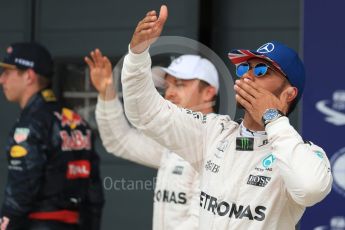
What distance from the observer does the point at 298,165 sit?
8.45ft

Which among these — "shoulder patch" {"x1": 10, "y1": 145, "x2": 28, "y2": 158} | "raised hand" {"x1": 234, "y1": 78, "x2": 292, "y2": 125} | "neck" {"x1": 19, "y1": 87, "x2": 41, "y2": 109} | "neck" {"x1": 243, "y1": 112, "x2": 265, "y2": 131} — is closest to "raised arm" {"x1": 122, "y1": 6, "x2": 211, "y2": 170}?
"neck" {"x1": 243, "y1": 112, "x2": 265, "y2": 131}

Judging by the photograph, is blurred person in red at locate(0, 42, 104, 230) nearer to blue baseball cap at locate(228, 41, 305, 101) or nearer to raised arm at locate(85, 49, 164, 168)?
raised arm at locate(85, 49, 164, 168)

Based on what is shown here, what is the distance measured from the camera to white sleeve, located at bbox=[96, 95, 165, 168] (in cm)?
424

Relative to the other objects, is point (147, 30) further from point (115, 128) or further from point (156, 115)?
point (115, 128)

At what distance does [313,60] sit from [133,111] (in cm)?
181

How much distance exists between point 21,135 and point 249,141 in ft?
5.77

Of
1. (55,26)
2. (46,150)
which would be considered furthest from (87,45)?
(46,150)

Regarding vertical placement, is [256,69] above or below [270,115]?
above

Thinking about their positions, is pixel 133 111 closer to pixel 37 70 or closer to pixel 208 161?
pixel 208 161

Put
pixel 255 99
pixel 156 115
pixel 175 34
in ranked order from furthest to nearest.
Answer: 1. pixel 175 34
2. pixel 156 115
3. pixel 255 99

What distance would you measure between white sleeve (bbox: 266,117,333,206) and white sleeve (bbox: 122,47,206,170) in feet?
1.31

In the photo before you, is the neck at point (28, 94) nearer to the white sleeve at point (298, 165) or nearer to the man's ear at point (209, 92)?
the man's ear at point (209, 92)

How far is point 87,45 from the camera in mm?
5344

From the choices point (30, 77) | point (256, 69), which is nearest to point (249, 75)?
point (256, 69)
